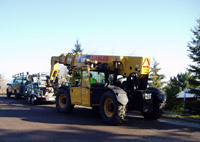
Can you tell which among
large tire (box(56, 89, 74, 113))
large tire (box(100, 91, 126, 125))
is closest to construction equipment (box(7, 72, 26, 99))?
large tire (box(56, 89, 74, 113))

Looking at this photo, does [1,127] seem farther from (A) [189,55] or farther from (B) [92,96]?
(A) [189,55]

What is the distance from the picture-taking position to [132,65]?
924cm

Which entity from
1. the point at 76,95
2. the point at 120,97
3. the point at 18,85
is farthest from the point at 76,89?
the point at 18,85

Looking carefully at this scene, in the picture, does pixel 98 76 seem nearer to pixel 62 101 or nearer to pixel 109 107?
pixel 109 107

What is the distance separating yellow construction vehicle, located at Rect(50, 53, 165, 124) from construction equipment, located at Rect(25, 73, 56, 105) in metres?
5.02

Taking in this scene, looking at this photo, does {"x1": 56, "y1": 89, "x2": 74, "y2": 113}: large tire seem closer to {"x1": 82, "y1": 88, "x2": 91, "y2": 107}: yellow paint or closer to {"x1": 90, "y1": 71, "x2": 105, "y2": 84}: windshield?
{"x1": 82, "y1": 88, "x2": 91, "y2": 107}: yellow paint

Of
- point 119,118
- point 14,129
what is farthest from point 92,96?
point 14,129

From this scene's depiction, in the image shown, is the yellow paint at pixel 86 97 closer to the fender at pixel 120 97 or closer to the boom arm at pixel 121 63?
the boom arm at pixel 121 63

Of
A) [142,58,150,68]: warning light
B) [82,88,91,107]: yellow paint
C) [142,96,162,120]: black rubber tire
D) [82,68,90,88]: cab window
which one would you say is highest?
[142,58,150,68]: warning light

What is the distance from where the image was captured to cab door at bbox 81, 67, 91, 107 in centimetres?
975

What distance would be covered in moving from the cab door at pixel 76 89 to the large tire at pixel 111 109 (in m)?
1.81

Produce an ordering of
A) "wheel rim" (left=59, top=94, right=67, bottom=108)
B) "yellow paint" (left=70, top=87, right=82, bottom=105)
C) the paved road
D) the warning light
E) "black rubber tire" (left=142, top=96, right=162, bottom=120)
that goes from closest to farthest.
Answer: the paved road, the warning light, "black rubber tire" (left=142, top=96, right=162, bottom=120), "yellow paint" (left=70, top=87, right=82, bottom=105), "wheel rim" (left=59, top=94, right=67, bottom=108)

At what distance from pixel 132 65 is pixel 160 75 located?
23098mm

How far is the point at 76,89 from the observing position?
10555mm
